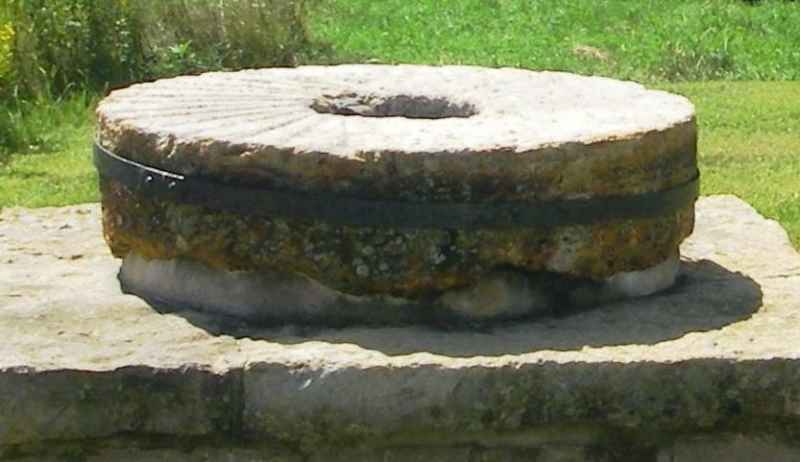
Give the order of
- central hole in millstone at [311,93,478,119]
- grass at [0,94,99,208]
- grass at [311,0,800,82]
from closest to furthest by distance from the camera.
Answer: central hole in millstone at [311,93,478,119], grass at [0,94,99,208], grass at [311,0,800,82]

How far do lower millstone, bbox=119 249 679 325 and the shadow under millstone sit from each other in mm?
30

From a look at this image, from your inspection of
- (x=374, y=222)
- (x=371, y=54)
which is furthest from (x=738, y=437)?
(x=371, y=54)

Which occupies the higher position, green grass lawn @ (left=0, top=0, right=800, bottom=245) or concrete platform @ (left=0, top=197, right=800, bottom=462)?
concrete platform @ (left=0, top=197, right=800, bottom=462)

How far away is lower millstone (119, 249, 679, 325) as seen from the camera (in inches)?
148

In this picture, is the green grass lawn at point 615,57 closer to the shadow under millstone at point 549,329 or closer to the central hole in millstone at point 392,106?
the central hole in millstone at point 392,106

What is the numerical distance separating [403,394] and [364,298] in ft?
1.24

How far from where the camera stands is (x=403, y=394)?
342cm

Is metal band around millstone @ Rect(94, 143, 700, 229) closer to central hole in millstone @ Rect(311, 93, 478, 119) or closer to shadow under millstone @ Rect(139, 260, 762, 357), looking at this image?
shadow under millstone @ Rect(139, 260, 762, 357)

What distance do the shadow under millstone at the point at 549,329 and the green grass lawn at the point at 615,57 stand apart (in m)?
2.51

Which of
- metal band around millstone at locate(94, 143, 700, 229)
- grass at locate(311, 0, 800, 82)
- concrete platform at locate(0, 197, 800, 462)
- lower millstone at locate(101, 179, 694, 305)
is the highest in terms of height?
metal band around millstone at locate(94, 143, 700, 229)

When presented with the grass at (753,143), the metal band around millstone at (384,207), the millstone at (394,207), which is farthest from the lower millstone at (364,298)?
the grass at (753,143)

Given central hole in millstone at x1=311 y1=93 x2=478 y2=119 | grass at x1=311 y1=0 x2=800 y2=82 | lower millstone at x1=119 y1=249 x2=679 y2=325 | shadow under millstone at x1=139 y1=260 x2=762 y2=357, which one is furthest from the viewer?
grass at x1=311 y1=0 x2=800 y2=82

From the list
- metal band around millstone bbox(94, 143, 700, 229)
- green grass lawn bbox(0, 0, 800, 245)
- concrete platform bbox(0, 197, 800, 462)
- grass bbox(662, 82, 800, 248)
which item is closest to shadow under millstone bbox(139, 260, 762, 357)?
concrete platform bbox(0, 197, 800, 462)

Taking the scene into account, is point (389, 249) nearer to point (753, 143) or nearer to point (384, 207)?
point (384, 207)
